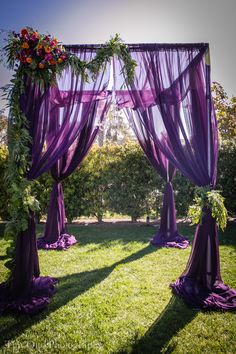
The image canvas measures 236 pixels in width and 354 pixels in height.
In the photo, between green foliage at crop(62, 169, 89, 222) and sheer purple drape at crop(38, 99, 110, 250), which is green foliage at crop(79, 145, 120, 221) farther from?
sheer purple drape at crop(38, 99, 110, 250)

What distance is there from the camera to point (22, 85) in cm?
317

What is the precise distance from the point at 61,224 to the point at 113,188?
2.09 m

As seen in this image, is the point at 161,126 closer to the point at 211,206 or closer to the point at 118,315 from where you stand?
the point at 211,206

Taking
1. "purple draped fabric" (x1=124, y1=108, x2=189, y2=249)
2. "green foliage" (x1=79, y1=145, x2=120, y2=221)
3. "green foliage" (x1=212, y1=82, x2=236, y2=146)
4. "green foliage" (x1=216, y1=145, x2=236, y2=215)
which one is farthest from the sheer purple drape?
"green foliage" (x1=212, y1=82, x2=236, y2=146)

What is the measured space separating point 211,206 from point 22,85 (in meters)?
3.06

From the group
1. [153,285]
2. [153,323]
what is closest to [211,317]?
[153,323]

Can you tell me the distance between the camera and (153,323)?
2.73 metres

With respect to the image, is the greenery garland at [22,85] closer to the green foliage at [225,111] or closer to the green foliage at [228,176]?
the green foliage at [228,176]

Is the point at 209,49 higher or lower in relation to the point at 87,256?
higher

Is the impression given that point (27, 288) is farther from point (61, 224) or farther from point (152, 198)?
point (152, 198)

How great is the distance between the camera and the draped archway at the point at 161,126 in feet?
10.4

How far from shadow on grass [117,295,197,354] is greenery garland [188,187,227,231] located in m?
1.15

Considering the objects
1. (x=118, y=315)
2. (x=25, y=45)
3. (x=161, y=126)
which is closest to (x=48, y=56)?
(x=25, y=45)

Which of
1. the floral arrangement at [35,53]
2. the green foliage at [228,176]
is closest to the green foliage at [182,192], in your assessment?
the green foliage at [228,176]
